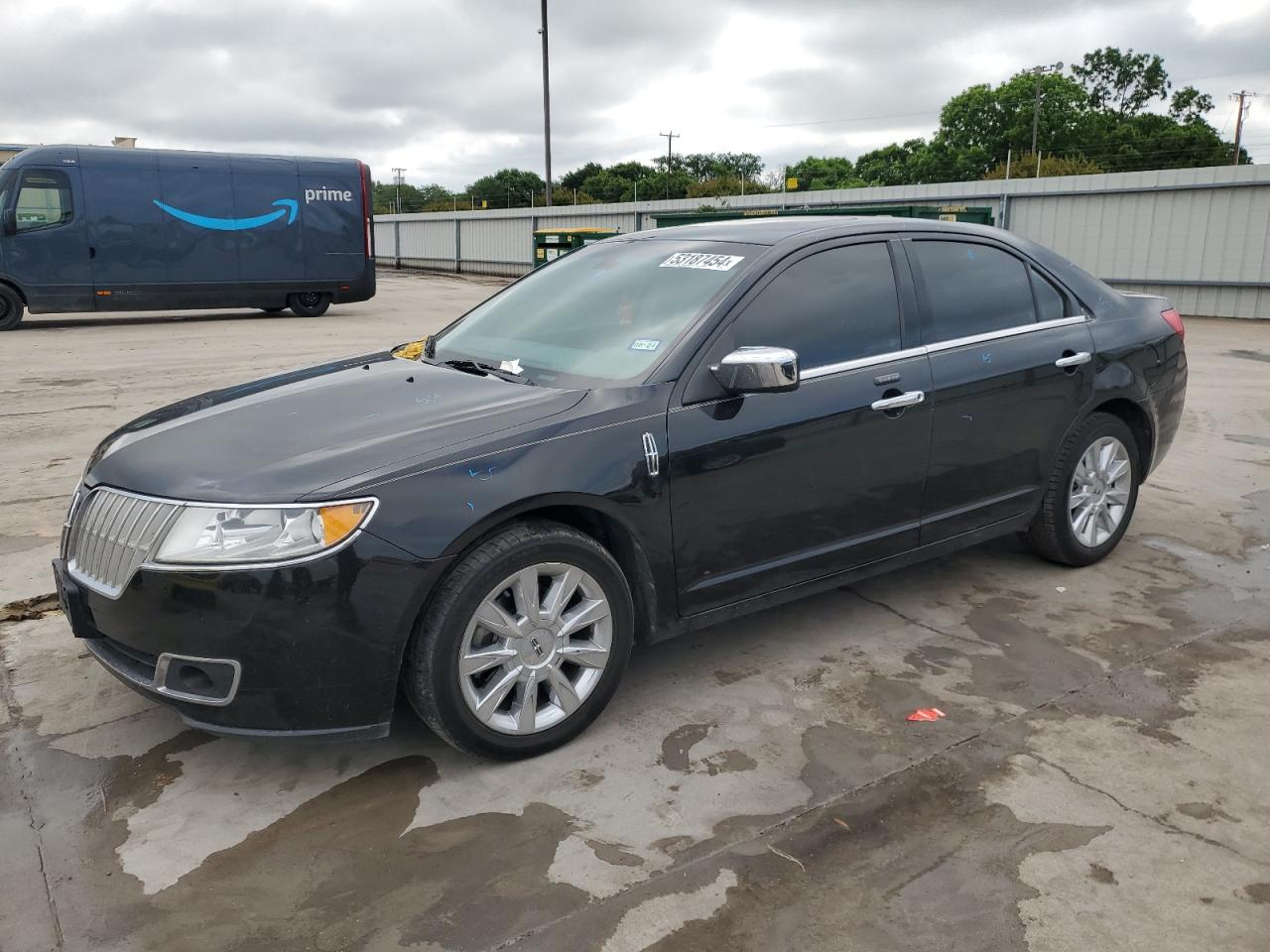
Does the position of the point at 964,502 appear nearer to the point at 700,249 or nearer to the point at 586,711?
the point at 700,249

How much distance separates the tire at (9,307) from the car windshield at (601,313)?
14.4 metres

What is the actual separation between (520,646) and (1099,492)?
10.4 feet

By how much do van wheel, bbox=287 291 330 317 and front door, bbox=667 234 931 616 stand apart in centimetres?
1642

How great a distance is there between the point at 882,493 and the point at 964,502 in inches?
21.6

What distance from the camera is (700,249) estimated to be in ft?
13.4

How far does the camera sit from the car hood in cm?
299

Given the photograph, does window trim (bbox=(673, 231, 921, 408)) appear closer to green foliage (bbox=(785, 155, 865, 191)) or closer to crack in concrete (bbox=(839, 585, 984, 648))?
crack in concrete (bbox=(839, 585, 984, 648))

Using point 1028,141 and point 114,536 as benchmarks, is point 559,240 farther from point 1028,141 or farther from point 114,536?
point 1028,141

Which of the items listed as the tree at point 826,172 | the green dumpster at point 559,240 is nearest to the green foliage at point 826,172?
the tree at point 826,172

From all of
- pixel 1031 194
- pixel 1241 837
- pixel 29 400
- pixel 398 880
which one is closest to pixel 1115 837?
pixel 1241 837

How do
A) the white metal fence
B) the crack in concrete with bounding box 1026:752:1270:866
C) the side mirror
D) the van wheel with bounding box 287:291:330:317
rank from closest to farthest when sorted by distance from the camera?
the crack in concrete with bounding box 1026:752:1270:866, the side mirror, the white metal fence, the van wheel with bounding box 287:291:330:317

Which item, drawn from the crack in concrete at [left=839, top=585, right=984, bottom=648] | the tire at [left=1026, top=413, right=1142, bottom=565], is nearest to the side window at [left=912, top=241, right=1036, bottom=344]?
the tire at [left=1026, top=413, right=1142, bottom=565]

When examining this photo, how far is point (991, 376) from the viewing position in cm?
436

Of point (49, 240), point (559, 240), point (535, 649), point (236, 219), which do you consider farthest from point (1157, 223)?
point (535, 649)
